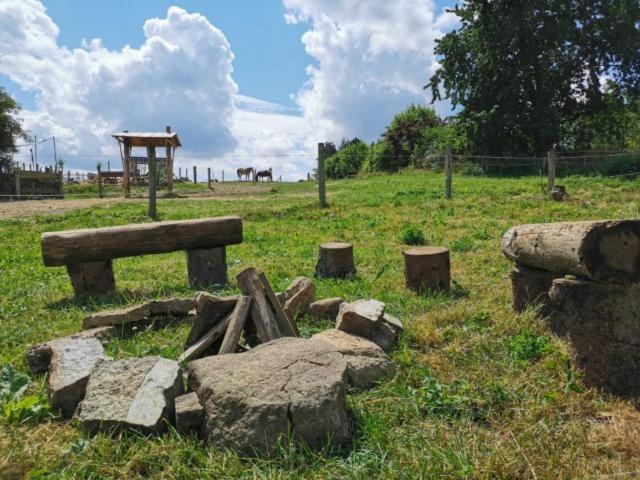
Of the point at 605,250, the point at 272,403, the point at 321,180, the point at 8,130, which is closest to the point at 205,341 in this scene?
the point at 272,403

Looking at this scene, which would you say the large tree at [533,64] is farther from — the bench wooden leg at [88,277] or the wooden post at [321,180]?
the bench wooden leg at [88,277]

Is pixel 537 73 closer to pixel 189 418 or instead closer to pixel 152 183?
pixel 152 183

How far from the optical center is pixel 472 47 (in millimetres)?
26984

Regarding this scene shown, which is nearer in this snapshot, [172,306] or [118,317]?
[118,317]

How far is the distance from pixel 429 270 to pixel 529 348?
6.63 feet

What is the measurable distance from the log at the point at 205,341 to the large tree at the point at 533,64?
23934 mm

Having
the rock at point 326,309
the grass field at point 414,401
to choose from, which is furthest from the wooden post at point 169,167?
the rock at point 326,309


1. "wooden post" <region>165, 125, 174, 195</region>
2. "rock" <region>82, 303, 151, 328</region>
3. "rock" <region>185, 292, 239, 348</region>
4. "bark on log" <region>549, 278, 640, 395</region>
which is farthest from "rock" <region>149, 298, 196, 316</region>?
"wooden post" <region>165, 125, 174, 195</region>

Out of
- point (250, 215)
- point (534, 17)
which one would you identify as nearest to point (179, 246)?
point (250, 215)

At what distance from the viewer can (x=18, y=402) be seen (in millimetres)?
3355

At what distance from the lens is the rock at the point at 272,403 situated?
9.44 ft

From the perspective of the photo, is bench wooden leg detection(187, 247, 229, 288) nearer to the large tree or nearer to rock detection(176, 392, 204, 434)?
rock detection(176, 392, 204, 434)

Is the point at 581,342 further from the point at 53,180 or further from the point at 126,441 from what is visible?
the point at 53,180

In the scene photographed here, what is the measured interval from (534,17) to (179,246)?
2409 cm
